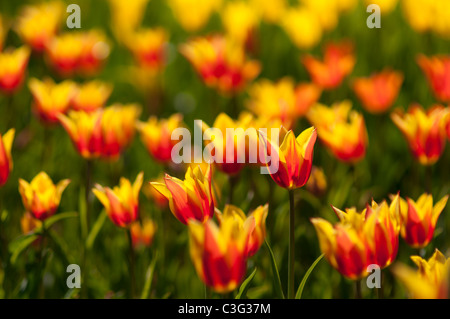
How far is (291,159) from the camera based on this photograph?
1256 millimetres

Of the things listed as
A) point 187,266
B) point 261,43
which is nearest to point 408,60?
point 261,43

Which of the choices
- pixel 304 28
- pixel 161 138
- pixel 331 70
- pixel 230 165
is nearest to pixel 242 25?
pixel 304 28

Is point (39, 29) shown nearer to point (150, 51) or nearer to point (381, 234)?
point (150, 51)

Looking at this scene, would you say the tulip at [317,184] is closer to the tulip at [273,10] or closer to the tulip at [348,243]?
the tulip at [348,243]

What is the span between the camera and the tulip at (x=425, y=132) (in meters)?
1.61

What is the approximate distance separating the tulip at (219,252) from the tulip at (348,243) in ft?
0.60

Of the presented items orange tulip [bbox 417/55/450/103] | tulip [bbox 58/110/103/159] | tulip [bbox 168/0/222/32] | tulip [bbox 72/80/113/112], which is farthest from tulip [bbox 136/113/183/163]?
tulip [bbox 168/0/222/32]

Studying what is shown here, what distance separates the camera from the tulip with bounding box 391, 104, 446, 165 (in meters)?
1.61

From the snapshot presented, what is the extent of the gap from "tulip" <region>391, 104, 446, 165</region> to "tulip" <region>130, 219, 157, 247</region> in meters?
0.82

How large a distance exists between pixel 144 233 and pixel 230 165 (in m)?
0.45

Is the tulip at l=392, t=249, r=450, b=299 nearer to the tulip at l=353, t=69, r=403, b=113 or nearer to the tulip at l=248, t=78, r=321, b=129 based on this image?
the tulip at l=248, t=78, r=321, b=129

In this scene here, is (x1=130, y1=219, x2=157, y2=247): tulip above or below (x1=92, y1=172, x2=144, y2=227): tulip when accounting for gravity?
below
